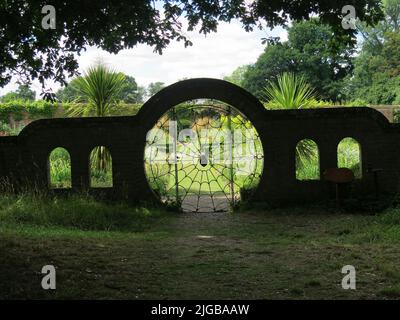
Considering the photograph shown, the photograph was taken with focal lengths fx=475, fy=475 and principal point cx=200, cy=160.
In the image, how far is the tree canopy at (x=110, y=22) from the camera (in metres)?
6.68

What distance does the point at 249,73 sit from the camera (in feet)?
185

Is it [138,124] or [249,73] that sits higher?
[249,73]

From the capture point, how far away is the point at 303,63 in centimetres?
5181

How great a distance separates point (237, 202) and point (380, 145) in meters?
4.14

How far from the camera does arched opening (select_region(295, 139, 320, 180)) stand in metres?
14.7

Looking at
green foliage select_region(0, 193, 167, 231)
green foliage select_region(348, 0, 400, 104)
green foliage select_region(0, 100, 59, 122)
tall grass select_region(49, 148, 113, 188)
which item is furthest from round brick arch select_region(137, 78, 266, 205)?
green foliage select_region(348, 0, 400, 104)

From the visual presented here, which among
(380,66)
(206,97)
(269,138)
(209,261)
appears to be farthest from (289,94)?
(380,66)

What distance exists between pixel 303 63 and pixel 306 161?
39.2 meters

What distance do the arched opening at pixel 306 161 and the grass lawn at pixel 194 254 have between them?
3144 millimetres

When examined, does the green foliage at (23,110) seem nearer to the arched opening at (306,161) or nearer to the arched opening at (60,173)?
the arched opening at (60,173)

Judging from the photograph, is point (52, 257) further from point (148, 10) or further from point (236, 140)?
point (236, 140)

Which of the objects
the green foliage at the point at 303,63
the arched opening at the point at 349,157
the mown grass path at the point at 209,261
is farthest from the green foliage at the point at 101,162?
the green foliage at the point at 303,63

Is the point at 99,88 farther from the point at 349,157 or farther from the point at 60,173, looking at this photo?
the point at 349,157
